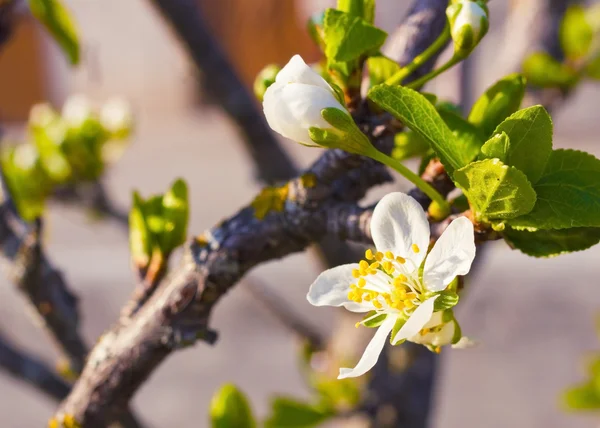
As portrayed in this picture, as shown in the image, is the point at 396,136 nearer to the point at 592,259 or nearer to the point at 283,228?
the point at 283,228

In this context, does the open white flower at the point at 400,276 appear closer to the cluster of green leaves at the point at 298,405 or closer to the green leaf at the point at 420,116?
the green leaf at the point at 420,116

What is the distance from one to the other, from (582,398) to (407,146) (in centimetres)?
63

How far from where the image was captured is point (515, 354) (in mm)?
2645

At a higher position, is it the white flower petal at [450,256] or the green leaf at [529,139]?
the green leaf at [529,139]

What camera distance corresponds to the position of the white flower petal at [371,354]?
365 mm

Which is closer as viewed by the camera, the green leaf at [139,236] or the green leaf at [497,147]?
the green leaf at [497,147]

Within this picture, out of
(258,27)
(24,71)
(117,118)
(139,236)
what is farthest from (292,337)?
(24,71)

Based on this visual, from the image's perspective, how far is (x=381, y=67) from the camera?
1.54 feet

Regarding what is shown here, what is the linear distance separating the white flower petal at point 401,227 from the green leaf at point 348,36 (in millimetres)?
95

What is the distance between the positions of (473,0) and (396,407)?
0.76 meters

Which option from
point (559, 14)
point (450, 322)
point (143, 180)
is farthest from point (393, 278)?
point (143, 180)

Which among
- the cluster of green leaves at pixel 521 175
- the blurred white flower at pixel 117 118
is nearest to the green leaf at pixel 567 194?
the cluster of green leaves at pixel 521 175

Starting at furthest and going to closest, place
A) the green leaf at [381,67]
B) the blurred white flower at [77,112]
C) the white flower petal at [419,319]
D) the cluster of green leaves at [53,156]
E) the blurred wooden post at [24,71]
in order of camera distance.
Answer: the blurred wooden post at [24,71] → the blurred white flower at [77,112] → the cluster of green leaves at [53,156] → the green leaf at [381,67] → the white flower petal at [419,319]

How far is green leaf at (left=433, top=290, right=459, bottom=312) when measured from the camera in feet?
1.26
